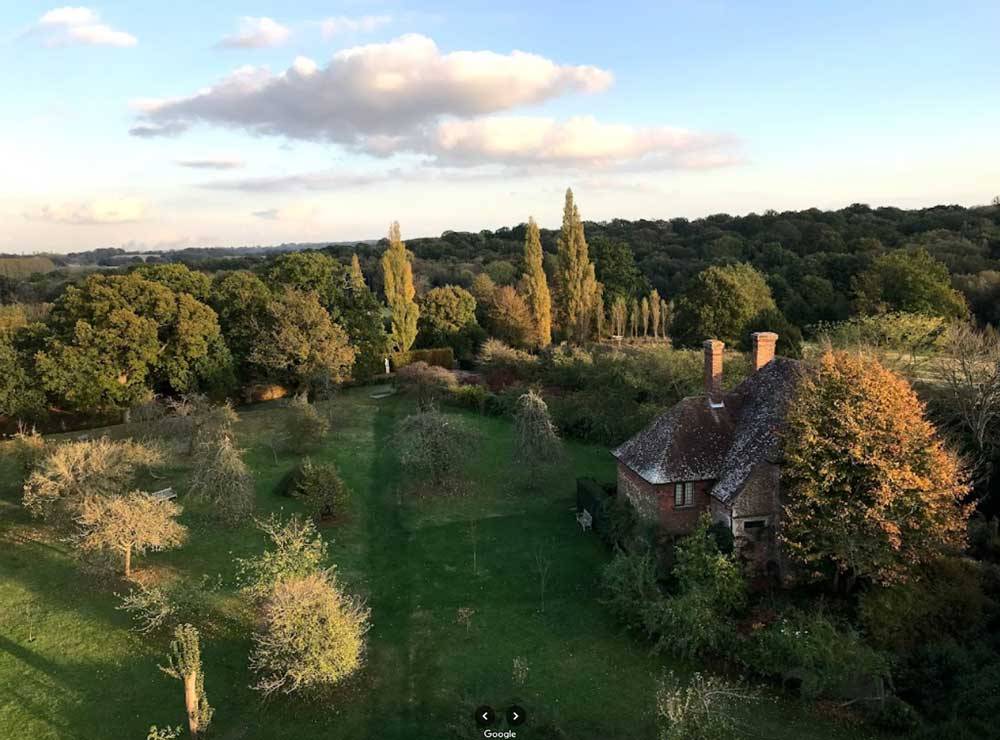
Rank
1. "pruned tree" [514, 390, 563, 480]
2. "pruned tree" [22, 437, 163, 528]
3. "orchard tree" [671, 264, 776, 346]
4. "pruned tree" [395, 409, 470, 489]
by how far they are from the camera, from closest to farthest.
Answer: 1. "pruned tree" [22, 437, 163, 528]
2. "pruned tree" [395, 409, 470, 489]
3. "pruned tree" [514, 390, 563, 480]
4. "orchard tree" [671, 264, 776, 346]

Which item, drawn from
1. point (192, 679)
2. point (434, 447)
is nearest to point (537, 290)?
point (434, 447)

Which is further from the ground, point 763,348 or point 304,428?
point 763,348

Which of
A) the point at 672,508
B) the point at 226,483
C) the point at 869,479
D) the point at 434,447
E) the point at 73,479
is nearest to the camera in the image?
the point at 869,479

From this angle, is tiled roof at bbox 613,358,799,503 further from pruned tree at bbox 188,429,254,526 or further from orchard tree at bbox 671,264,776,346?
orchard tree at bbox 671,264,776,346

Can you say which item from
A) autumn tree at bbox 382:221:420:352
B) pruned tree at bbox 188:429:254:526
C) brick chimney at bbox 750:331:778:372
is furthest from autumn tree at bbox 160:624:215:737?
autumn tree at bbox 382:221:420:352

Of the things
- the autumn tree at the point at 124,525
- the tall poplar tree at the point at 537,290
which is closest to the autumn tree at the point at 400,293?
the tall poplar tree at the point at 537,290

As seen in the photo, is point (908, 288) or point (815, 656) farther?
point (908, 288)

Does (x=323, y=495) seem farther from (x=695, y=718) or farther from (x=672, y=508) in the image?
(x=695, y=718)
